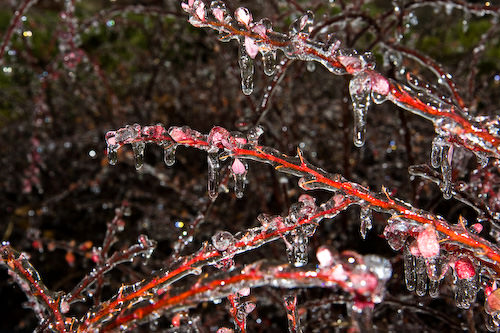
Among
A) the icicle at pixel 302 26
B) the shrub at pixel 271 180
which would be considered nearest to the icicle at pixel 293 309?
the shrub at pixel 271 180

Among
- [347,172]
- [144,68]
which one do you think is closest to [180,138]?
[347,172]

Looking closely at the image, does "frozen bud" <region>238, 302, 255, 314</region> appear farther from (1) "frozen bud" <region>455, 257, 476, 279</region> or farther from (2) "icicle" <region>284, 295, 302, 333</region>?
(1) "frozen bud" <region>455, 257, 476, 279</region>

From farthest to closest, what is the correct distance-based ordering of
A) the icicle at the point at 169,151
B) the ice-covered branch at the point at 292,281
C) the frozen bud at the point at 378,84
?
1. the icicle at the point at 169,151
2. the frozen bud at the point at 378,84
3. the ice-covered branch at the point at 292,281

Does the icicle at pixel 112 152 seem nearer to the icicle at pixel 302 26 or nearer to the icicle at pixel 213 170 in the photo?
the icicle at pixel 213 170

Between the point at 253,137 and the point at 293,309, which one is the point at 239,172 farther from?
the point at 293,309

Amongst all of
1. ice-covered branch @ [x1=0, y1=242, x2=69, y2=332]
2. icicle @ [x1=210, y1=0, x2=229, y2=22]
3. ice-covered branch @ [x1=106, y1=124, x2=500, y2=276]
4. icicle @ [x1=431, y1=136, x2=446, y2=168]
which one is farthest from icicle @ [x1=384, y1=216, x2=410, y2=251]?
ice-covered branch @ [x1=0, y1=242, x2=69, y2=332]

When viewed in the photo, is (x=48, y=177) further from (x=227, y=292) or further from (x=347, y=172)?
(x=227, y=292)
